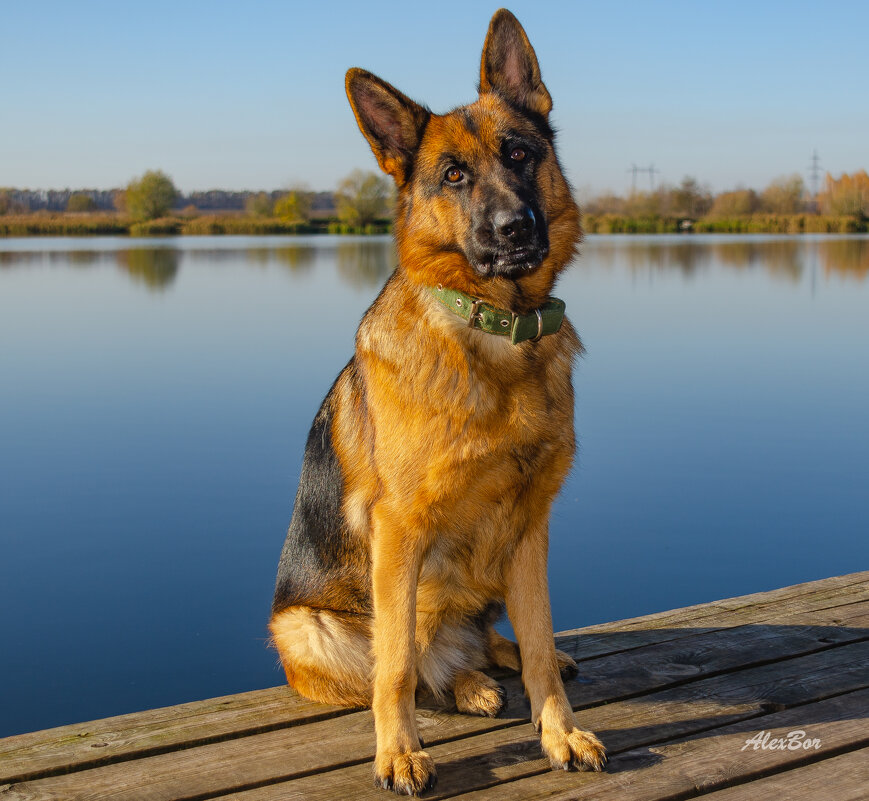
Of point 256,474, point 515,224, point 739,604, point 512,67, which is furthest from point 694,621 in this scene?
point 256,474

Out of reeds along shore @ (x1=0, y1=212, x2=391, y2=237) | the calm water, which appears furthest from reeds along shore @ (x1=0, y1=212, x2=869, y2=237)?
the calm water

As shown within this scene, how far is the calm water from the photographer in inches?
222

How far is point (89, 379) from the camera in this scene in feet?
40.0

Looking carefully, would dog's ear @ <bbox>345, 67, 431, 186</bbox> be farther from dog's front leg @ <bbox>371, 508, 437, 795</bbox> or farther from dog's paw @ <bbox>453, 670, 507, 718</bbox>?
dog's paw @ <bbox>453, 670, 507, 718</bbox>

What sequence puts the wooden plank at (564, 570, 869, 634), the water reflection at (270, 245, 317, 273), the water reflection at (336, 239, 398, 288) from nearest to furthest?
the wooden plank at (564, 570, 869, 634) → the water reflection at (336, 239, 398, 288) → the water reflection at (270, 245, 317, 273)

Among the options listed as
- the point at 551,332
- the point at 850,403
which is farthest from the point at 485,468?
the point at 850,403

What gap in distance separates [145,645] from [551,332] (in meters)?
4.01

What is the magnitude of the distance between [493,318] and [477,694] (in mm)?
1232

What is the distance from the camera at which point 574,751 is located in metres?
2.56

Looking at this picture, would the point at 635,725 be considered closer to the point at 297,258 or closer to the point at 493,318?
the point at 493,318

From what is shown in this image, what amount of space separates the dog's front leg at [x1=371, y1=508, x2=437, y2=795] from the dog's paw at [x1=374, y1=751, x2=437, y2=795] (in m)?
0.03

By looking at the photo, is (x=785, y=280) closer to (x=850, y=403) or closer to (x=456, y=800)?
(x=850, y=403)

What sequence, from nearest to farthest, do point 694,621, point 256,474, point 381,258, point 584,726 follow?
1. point 584,726
2. point 694,621
3. point 256,474
4. point 381,258

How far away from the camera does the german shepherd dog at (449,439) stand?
2580mm
